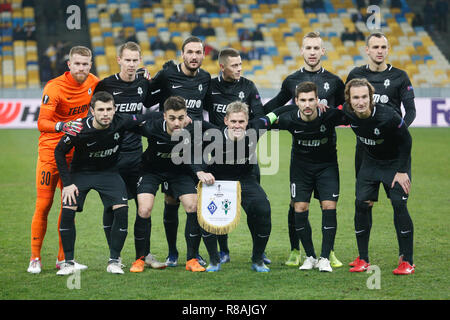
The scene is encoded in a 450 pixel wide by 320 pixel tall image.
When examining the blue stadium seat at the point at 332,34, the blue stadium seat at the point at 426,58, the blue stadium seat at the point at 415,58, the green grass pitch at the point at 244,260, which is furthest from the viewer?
the blue stadium seat at the point at 332,34

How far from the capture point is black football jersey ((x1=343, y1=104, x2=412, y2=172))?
6.12 m

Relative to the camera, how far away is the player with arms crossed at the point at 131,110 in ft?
21.3

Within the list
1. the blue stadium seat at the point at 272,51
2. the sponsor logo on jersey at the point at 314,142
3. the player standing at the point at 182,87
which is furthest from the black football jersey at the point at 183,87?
the blue stadium seat at the point at 272,51

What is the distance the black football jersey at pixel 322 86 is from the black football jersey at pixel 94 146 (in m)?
1.48

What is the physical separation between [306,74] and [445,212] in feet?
12.2

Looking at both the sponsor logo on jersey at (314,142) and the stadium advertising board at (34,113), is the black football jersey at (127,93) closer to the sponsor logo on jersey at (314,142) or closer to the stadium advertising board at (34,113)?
the sponsor logo on jersey at (314,142)

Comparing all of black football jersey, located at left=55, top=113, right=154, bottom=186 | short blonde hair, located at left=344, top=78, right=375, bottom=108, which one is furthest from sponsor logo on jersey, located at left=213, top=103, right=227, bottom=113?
short blonde hair, located at left=344, top=78, right=375, bottom=108

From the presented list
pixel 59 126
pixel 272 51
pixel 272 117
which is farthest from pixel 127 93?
pixel 272 51

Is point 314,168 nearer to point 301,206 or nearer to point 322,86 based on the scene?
point 301,206

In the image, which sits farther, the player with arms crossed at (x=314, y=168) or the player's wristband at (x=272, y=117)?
the player's wristband at (x=272, y=117)

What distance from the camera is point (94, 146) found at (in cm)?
630

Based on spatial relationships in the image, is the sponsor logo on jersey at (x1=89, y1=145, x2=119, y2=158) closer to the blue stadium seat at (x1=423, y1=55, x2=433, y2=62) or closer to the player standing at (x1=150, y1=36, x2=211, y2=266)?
the player standing at (x1=150, y1=36, x2=211, y2=266)

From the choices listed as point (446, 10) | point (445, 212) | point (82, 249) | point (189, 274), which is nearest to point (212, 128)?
point (189, 274)

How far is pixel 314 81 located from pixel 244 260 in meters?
1.92
